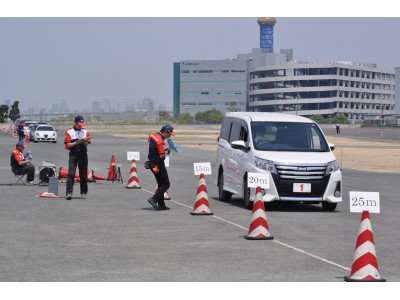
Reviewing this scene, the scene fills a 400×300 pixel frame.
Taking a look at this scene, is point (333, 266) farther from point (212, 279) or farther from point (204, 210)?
point (204, 210)

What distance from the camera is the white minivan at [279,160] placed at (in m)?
20.5

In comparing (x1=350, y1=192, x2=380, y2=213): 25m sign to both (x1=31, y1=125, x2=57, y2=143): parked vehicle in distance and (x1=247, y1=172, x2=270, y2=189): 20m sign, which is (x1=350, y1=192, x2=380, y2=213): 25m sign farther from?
(x1=31, y1=125, x2=57, y2=143): parked vehicle in distance

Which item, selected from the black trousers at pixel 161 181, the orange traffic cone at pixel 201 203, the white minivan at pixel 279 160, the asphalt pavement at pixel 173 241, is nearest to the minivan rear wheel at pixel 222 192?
the white minivan at pixel 279 160

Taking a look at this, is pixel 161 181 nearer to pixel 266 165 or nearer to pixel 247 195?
pixel 247 195

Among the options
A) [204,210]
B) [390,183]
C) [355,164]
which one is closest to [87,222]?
[204,210]

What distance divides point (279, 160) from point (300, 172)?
50cm

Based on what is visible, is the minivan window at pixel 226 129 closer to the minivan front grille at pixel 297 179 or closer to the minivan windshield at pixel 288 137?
the minivan windshield at pixel 288 137

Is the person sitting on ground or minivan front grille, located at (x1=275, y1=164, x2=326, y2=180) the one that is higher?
minivan front grille, located at (x1=275, y1=164, x2=326, y2=180)

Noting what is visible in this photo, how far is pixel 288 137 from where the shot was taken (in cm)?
2206

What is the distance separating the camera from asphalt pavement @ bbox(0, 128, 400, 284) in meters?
11.7

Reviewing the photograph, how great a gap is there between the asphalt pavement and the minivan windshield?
1.34 m

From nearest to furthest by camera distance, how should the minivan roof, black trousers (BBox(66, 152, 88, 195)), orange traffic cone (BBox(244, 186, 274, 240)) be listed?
orange traffic cone (BBox(244, 186, 274, 240)) < the minivan roof < black trousers (BBox(66, 152, 88, 195))

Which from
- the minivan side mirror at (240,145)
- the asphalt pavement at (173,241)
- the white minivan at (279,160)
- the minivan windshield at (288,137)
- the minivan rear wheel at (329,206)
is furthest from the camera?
the minivan windshield at (288,137)

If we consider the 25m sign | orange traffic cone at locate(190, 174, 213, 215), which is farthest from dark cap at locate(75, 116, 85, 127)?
the 25m sign
